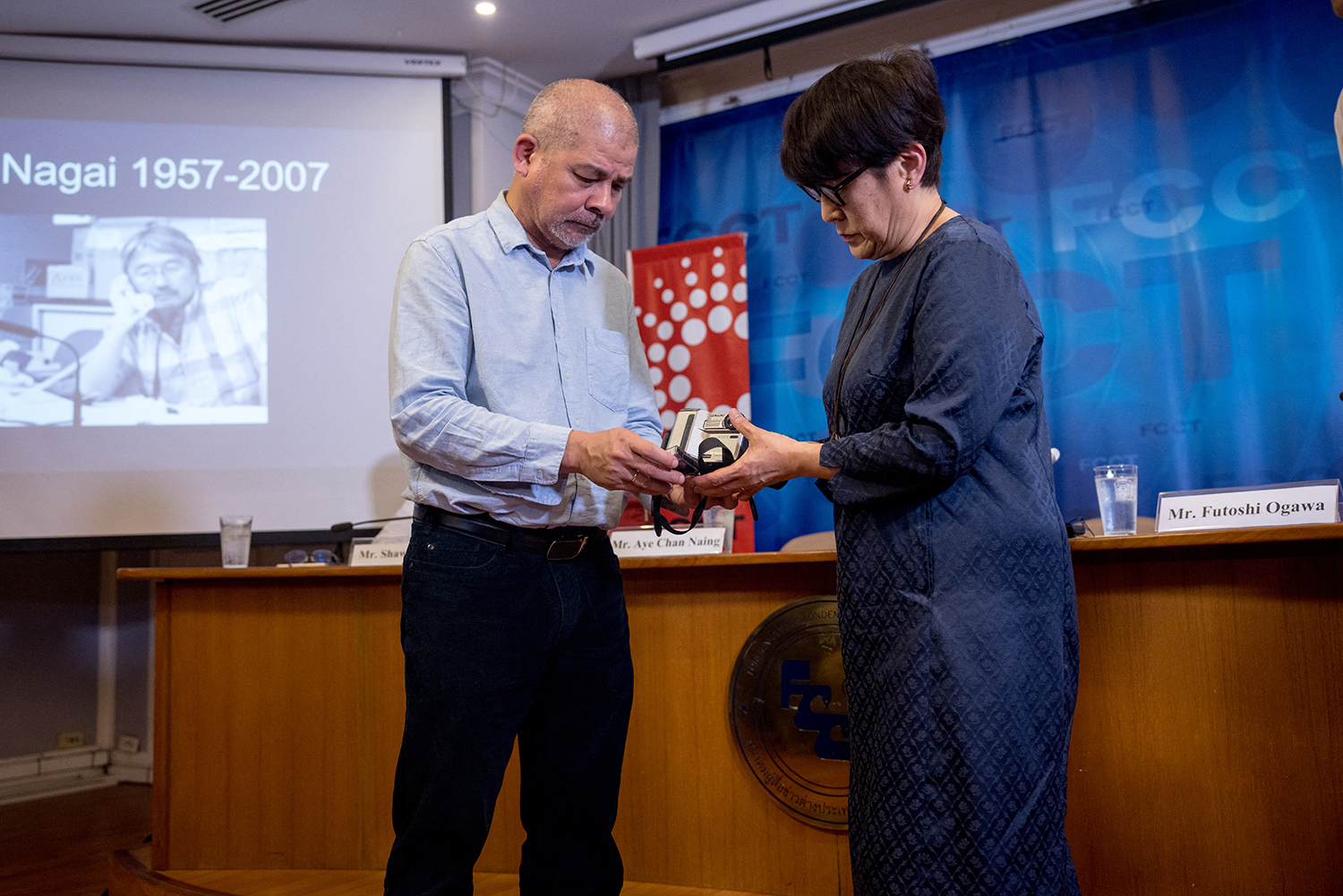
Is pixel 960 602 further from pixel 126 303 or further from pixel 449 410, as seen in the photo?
pixel 126 303

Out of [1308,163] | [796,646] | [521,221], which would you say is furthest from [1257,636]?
[1308,163]

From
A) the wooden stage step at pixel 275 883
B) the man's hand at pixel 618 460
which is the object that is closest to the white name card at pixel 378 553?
the wooden stage step at pixel 275 883

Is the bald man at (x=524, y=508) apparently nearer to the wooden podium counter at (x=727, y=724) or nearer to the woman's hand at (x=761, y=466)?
the woman's hand at (x=761, y=466)

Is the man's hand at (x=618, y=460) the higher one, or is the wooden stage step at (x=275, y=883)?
the man's hand at (x=618, y=460)

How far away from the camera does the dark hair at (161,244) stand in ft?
11.4

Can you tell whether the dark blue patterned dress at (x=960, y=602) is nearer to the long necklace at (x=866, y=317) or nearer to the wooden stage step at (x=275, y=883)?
the long necklace at (x=866, y=317)

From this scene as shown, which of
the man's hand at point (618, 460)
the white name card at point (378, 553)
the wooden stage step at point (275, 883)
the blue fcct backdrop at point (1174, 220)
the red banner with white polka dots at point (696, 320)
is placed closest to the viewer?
the man's hand at point (618, 460)

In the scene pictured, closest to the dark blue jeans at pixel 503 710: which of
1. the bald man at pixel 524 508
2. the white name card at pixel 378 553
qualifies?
the bald man at pixel 524 508

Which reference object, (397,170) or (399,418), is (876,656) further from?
(397,170)

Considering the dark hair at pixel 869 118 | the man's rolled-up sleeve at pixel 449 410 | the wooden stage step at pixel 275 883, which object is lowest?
the wooden stage step at pixel 275 883

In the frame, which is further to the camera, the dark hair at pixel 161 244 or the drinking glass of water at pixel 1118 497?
the dark hair at pixel 161 244

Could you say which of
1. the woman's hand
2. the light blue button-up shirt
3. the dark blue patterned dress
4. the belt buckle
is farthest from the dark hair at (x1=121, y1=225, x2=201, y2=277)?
the dark blue patterned dress

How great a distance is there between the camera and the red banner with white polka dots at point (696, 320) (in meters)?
3.75

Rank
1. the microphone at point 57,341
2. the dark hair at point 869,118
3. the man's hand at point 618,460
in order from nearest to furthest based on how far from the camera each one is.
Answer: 1. the dark hair at point 869,118
2. the man's hand at point 618,460
3. the microphone at point 57,341
